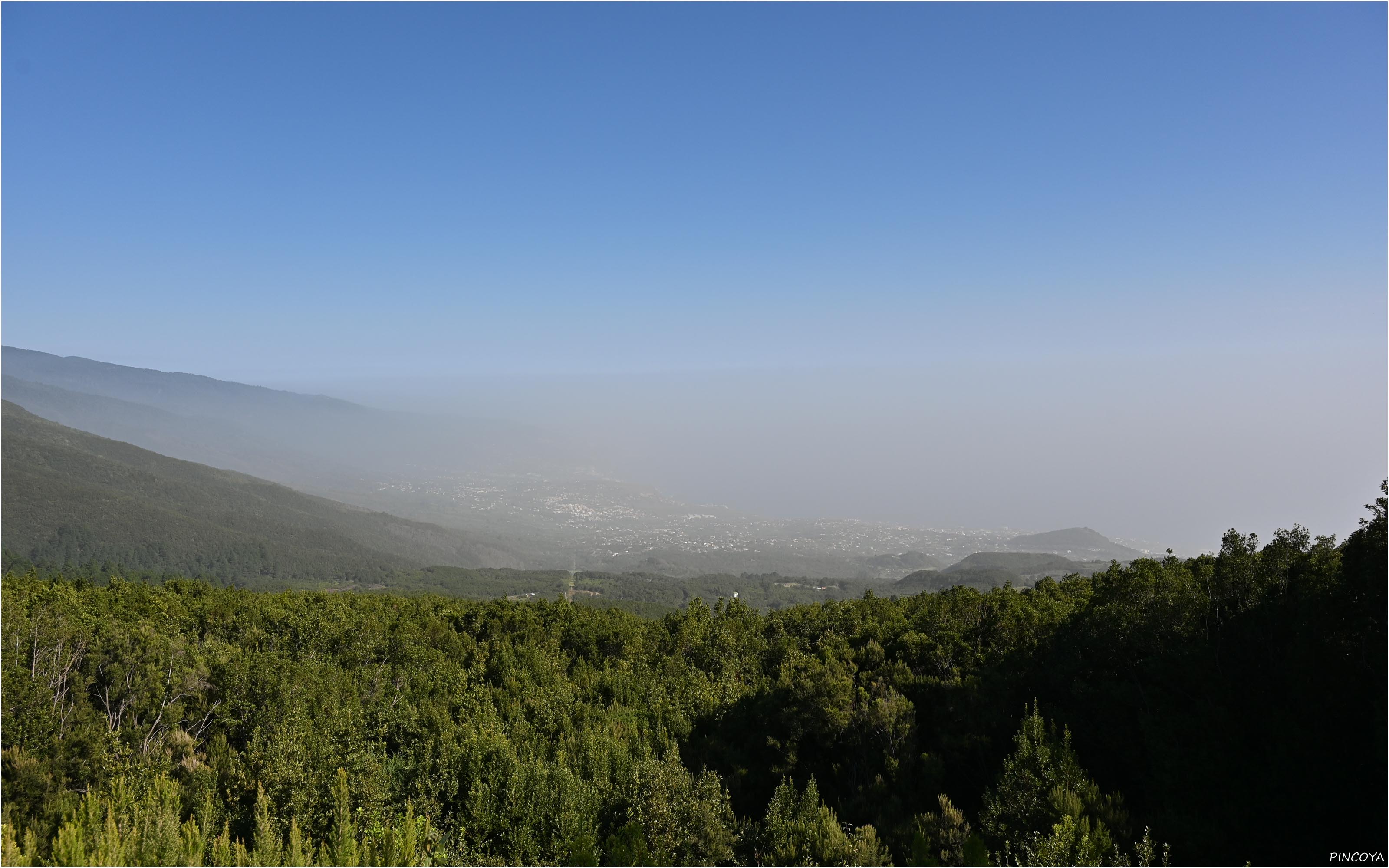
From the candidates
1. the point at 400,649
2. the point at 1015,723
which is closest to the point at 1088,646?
the point at 1015,723

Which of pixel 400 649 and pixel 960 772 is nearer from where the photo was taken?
pixel 960 772

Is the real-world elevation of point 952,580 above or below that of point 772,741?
below

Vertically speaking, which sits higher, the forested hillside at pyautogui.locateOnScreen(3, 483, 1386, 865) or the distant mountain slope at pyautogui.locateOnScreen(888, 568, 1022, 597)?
the forested hillside at pyautogui.locateOnScreen(3, 483, 1386, 865)

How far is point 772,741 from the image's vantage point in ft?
71.0

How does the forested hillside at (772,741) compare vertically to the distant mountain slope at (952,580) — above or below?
above

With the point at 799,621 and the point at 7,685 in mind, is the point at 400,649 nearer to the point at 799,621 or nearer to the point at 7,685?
the point at 7,685

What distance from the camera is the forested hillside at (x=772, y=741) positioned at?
13.9 meters

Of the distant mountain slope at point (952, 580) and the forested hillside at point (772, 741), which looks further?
the distant mountain slope at point (952, 580)

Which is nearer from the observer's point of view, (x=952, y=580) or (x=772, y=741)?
(x=772, y=741)

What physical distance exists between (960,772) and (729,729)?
25.6 feet

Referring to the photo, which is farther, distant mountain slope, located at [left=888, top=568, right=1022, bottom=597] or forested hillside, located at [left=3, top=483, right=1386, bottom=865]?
distant mountain slope, located at [left=888, top=568, right=1022, bottom=597]

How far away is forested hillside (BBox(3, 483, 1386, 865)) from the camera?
13883 millimetres

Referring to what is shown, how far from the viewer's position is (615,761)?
19734 mm

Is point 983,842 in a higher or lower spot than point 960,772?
higher
